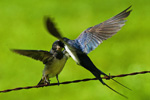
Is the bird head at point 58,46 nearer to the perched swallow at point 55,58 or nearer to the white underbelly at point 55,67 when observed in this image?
the perched swallow at point 55,58

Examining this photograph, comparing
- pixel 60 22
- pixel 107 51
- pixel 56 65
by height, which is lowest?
pixel 56 65

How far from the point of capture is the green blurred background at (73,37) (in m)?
9.61

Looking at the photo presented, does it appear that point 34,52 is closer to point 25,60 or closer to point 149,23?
point 25,60

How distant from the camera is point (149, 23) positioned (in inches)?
535

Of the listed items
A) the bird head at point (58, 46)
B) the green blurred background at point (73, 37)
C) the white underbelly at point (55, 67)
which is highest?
the green blurred background at point (73, 37)

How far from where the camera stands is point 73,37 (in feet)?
41.9

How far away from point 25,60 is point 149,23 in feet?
12.1

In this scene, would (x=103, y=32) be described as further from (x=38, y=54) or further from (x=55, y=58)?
(x=38, y=54)

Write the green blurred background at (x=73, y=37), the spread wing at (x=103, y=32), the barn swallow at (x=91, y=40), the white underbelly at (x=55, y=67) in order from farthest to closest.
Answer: the green blurred background at (x=73, y=37)
the white underbelly at (x=55, y=67)
the spread wing at (x=103, y=32)
the barn swallow at (x=91, y=40)

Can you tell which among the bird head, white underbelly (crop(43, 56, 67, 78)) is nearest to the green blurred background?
white underbelly (crop(43, 56, 67, 78))

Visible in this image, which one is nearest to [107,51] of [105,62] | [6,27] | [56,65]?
[105,62]

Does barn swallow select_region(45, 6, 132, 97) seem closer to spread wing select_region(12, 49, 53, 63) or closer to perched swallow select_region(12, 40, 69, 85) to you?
perched swallow select_region(12, 40, 69, 85)

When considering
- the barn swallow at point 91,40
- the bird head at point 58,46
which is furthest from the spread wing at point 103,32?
the bird head at point 58,46

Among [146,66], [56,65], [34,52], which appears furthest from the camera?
[146,66]
